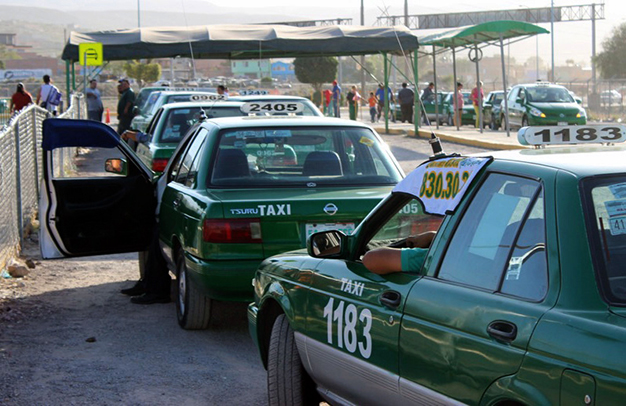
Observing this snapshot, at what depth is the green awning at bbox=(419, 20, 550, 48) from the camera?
25.7 metres

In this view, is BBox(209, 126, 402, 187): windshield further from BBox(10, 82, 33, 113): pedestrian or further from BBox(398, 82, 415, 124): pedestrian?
BBox(398, 82, 415, 124): pedestrian

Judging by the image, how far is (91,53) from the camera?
944 inches

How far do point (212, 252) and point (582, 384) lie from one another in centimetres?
423

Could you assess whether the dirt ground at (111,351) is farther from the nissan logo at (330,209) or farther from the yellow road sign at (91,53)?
the yellow road sign at (91,53)

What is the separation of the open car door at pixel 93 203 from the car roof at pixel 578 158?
5.02m

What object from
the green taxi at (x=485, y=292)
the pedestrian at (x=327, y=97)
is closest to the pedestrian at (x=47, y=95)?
the pedestrian at (x=327, y=97)

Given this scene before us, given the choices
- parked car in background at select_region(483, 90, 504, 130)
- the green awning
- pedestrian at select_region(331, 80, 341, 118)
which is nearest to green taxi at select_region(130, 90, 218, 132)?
the green awning

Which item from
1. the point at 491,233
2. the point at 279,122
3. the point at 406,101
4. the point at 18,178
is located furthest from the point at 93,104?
the point at 491,233

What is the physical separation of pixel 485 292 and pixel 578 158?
61 centimetres

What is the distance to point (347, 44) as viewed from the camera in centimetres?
2586

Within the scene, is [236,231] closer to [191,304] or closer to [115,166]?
[191,304]

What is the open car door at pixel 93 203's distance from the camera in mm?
8289

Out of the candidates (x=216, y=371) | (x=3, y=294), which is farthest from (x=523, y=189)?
(x=3, y=294)

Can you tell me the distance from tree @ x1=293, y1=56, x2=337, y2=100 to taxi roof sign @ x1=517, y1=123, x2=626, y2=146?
57.1 m
